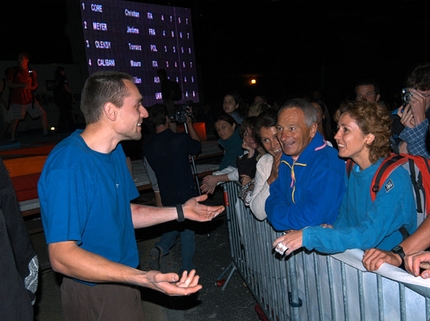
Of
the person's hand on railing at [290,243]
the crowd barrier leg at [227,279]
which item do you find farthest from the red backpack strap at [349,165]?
the crowd barrier leg at [227,279]

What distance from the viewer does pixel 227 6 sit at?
21797 millimetres

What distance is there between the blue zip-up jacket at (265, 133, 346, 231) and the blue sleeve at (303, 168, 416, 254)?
1.26 ft

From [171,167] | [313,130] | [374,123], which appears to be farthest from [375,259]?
[171,167]

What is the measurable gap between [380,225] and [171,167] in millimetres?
3419

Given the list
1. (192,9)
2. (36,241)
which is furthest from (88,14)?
(36,241)

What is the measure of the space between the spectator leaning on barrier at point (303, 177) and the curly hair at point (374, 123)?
12.4 inches

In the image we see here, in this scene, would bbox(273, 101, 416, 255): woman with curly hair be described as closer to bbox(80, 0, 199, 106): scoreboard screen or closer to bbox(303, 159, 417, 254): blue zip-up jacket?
bbox(303, 159, 417, 254): blue zip-up jacket

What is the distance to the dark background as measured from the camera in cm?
2236

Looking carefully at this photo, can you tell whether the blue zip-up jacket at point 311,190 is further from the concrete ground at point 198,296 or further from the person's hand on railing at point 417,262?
the concrete ground at point 198,296

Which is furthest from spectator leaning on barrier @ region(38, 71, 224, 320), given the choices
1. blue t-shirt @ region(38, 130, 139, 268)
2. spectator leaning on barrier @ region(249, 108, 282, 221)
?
spectator leaning on barrier @ region(249, 108, 282, 221)

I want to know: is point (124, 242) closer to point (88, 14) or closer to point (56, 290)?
point (56, 290)

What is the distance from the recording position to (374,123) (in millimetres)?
2805

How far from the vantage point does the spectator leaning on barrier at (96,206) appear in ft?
6.86

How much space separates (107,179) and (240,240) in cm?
274
